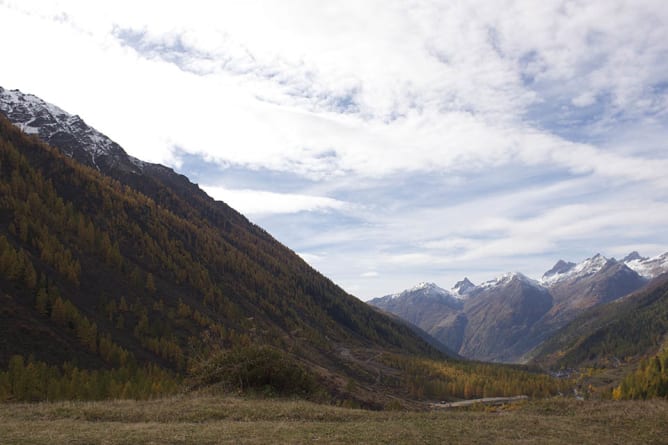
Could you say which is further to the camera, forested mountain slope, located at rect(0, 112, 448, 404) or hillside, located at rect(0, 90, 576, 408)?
forested mountain slope, located at rect(0, 112, 448, 404)

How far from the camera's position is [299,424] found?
23406 millimetres

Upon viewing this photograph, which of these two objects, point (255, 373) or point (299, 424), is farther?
point (255, 373)

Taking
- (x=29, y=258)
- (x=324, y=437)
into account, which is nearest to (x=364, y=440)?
(x=324, y=437)

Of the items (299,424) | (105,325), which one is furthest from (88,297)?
(299,424)

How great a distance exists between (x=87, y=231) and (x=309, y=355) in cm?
10573

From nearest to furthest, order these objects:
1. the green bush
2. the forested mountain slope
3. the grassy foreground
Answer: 1. the grassy foreground
2. the green bush
3. the forested mountain slope

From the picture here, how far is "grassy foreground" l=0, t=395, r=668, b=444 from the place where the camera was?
20.0m

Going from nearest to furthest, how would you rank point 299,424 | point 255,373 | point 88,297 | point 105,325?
point 299,424 < point 255,373 < point 105,325 < point 88,297

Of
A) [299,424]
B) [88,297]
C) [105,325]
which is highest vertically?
[299,424]

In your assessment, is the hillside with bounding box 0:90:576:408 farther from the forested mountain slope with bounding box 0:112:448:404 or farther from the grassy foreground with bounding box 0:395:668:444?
the grassy foreground with bounding box 0:395:668:444

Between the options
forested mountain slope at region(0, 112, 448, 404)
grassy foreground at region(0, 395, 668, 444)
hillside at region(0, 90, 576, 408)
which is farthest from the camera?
forested mountain slope at region(0, 112, 448, 404)

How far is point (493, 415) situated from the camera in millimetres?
27938

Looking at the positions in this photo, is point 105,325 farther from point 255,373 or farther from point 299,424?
point 299,424

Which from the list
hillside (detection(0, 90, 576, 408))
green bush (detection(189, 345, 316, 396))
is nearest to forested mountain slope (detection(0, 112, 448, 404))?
hillside (detection(0, 90, 576, 408))
